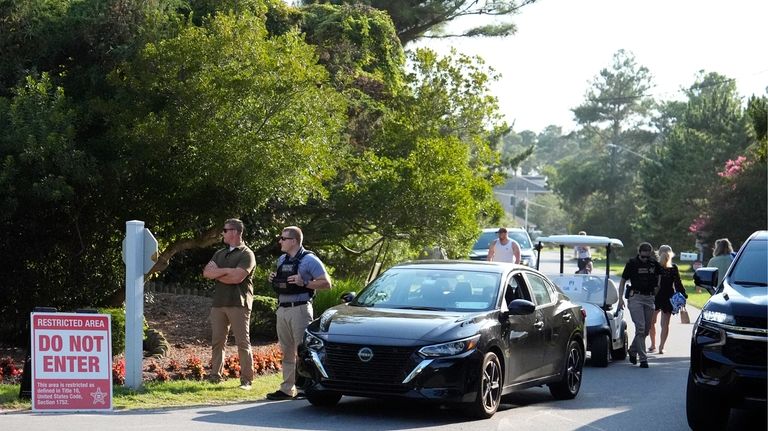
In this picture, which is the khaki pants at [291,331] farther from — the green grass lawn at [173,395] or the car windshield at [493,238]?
the car windshield at [493,238]

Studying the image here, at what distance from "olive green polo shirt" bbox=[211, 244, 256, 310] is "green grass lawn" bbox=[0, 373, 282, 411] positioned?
94 cm

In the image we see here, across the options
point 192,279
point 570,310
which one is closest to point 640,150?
point 192,279

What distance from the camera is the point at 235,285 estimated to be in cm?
1280

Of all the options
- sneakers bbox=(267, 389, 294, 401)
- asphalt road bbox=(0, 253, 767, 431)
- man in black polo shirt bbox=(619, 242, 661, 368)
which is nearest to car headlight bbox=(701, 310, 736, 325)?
asphalt road bbox=(0, 253, 767, 431)

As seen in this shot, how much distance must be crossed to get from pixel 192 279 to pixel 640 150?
97837 mm

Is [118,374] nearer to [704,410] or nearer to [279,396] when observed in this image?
[279,396]

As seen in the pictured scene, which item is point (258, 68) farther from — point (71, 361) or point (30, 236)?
point (71, 361)

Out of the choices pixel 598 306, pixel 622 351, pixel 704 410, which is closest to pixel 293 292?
pixel 704 410

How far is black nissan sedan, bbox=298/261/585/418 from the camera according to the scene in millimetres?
10531

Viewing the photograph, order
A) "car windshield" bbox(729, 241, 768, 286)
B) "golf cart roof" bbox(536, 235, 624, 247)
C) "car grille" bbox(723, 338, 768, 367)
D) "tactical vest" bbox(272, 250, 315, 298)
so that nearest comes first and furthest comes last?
"car grille" bbox(723, 338, 768, 367), "car windshield" bbox(729, 241, 768, 286), "tactical vest" bbox(272, 250, 315, 298), "golf cart roof" bbox(536, 235, 624, 247)

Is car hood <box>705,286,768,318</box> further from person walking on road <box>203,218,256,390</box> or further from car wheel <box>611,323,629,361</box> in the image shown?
car wheel <box>611,323,629,361</box>

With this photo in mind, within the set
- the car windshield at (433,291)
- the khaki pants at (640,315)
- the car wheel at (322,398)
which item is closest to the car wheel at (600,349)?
the khaki pants at (640,315)

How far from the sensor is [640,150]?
380 feet

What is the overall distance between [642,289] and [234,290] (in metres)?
7.13
